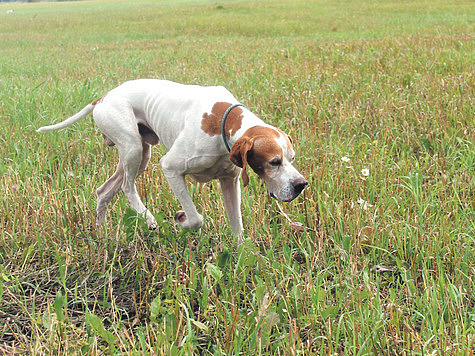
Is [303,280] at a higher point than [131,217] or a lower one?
lower

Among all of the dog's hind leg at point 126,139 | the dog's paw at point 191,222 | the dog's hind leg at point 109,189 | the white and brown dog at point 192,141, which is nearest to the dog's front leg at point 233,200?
the white and brown dog at point 192,141

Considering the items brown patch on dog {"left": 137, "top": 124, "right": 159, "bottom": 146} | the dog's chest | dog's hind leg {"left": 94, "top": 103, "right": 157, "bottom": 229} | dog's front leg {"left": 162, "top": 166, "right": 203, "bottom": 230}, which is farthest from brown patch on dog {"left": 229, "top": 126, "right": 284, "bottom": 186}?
brown patch on dog {"left": 137, "top": 124, "right": 159, "bottom": 146}

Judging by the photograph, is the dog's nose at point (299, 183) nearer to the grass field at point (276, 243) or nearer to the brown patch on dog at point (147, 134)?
the grass field at point (276, 243)

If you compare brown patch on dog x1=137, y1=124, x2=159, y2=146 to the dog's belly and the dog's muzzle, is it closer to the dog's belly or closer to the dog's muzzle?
the dog's belly

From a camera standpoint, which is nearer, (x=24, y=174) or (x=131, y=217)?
(x=131, y=217)

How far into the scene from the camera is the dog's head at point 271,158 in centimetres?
229

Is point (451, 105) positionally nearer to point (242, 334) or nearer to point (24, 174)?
point (242, 334)

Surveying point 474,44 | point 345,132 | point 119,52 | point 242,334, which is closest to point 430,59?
point 474,44

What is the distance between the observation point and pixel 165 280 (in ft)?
7.87

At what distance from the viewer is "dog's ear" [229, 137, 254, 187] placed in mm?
A: 2266

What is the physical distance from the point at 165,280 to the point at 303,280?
2.36ft

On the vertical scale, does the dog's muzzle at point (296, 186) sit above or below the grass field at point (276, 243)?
above

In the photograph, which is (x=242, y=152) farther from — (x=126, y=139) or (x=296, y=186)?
(x=126, y=139)

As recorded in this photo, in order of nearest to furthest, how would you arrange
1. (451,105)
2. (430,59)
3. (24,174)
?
1. (24,174)
2. (451,105)
3. (430,59)
